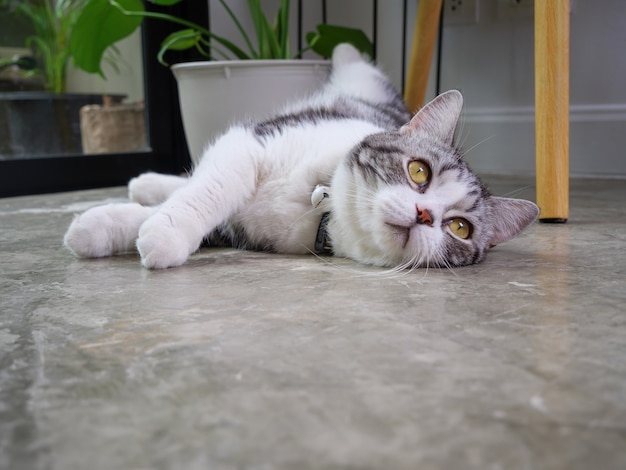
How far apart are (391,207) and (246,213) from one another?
1.26 feet

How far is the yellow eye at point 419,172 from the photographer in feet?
4.14

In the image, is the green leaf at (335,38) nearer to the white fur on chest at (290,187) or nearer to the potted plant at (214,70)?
the potted plant at (214,70)

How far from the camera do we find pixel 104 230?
1.38 m

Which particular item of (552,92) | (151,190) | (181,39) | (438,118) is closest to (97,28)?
(181,39)

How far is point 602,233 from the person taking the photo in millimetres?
1577

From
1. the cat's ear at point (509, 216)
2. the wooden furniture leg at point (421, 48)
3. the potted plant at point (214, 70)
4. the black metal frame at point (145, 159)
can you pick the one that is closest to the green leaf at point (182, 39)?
the potted plant at point (214, 70)

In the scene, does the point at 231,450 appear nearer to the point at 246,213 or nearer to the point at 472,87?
the point at 246,213

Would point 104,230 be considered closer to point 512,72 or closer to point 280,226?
point 280,226

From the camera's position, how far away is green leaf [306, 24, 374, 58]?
2.49 m

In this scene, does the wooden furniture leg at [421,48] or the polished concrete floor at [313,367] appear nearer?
the polished concrete floor at [313,367]

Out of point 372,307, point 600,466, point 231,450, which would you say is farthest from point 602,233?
point 231,450

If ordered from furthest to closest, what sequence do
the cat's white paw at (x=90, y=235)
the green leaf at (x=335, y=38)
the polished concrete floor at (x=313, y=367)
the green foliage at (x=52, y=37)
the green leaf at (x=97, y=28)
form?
the green foliage at (x=52, y=37) < the green leaf at (x=335, y=38) < the green leaf at (x=97, y=28) < the cat's white paw at (x=90, y=235) < the polished concrete floor at (x=313, y=367)

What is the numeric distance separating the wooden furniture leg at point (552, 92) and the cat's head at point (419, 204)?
0.31m

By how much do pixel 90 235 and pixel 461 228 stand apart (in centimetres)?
74
